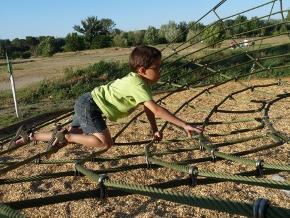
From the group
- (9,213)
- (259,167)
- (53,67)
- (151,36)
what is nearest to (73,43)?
(151,36)

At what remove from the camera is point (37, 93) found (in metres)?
10.2

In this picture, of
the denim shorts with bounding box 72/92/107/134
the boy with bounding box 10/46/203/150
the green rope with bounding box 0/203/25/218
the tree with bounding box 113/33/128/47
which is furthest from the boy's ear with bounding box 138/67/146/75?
the tree with bounding box 113/33/128/47

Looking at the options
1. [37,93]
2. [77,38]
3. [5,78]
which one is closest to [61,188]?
[37,93]

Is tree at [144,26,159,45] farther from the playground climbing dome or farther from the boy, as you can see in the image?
the boy

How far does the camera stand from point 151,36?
1947cm

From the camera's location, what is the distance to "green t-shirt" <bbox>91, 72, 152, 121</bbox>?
3135 mm

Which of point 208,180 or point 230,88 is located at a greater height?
point 208,180

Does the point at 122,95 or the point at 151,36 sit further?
the point at 151,36

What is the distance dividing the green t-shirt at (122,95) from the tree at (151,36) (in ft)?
52.3

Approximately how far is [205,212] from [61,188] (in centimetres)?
121

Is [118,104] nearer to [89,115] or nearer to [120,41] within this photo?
[89,115]

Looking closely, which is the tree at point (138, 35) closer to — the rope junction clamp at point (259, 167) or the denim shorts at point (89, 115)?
the denim shorts at point (89, 115)

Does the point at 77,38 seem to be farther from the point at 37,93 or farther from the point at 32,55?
the point at 37,93

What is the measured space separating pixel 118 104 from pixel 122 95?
0.09 meters
